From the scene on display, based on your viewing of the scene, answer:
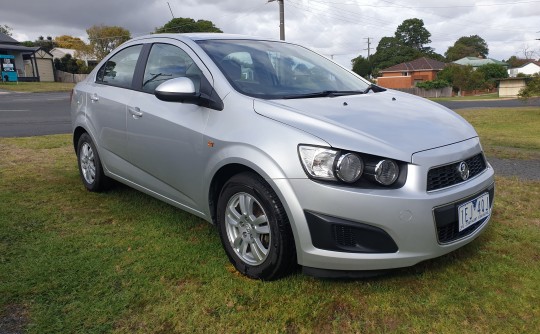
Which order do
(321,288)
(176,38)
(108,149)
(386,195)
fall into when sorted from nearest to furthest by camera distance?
(386,195), (321,288), (176,38), (108,149)

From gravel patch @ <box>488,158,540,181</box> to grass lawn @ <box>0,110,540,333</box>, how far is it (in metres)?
1.79

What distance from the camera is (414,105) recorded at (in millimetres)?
3289

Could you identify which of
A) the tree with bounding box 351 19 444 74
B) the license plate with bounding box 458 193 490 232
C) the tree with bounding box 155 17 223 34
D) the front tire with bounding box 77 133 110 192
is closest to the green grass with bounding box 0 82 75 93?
the tree with bounding box 155 17 223 34

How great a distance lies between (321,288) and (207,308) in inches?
27.7

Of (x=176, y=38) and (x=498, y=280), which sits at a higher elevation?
(x=176, y=38)

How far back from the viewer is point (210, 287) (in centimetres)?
281

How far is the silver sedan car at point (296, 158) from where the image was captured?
245 centimetres

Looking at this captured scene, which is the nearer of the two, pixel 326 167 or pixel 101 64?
pixel 326 167

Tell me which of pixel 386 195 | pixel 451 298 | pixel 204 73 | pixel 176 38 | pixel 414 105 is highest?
pixel 176 38

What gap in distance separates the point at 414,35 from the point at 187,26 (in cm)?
5849

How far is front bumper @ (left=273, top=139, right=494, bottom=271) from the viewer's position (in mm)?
2396

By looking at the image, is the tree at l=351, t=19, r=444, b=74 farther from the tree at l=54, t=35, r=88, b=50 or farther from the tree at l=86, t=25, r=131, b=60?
the tree at l=54, t=35, r=88, b=50

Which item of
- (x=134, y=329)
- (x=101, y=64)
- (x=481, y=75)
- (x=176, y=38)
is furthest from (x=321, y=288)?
(x=481, y=75)

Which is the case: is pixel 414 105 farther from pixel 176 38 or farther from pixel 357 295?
pixel 176 38
